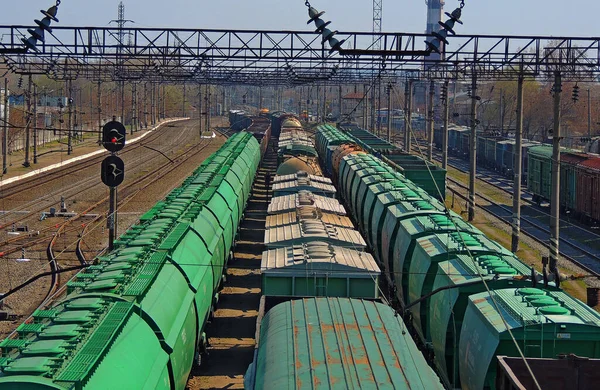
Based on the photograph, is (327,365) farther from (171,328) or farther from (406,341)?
(171,328)

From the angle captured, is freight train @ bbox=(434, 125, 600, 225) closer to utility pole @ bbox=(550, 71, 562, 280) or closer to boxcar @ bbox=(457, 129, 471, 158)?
utility pole @ bbox=(550, 71, 562, 280)

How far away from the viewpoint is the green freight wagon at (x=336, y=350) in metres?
9.26

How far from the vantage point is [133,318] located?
1101 cm

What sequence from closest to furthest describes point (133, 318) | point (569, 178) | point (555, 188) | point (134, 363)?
point (134, 363) < point (133, 318) < point (555, 188) < point (569, 178)

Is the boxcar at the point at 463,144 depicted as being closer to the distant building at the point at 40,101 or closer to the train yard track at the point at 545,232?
the train yard track at the point at 545,232

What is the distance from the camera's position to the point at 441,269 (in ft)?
50.4

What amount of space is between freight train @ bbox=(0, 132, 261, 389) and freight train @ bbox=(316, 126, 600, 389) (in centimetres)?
394

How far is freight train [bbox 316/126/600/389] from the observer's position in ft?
37.6

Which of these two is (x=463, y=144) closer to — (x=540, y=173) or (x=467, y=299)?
→ (x=540, y=173)

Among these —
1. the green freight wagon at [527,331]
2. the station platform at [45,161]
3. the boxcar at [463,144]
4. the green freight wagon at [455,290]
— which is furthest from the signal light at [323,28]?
the boxcar at [463,144]

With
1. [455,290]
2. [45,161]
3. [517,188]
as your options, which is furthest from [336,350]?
[45,161]

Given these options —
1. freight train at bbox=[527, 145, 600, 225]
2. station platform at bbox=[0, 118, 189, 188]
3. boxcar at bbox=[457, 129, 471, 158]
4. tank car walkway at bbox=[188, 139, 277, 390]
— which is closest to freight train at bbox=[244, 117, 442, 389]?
tank car walkway at bbox=[188, 139, 277, 390]

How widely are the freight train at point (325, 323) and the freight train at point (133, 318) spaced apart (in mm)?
1366

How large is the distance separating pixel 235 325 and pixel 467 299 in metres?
8.73
